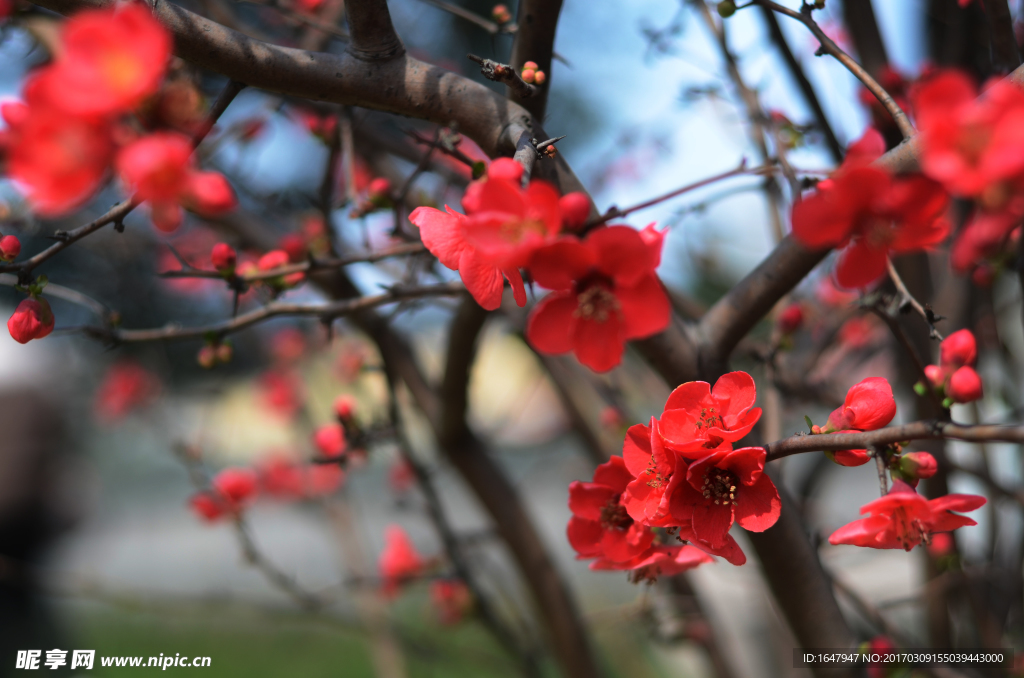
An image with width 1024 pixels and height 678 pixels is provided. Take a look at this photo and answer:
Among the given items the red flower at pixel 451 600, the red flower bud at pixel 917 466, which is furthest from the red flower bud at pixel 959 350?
the red flower at pixel 451 600

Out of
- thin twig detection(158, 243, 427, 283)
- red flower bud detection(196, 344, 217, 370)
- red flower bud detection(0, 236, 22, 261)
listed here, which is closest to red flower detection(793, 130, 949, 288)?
thin twig detection(158, 243, 427, 283)

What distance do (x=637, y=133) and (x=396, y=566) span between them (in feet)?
6.96

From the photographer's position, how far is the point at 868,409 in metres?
0.69

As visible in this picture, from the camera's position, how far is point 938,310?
169 centimetres

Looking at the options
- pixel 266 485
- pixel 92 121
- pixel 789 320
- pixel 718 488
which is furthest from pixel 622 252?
pixel 266 485

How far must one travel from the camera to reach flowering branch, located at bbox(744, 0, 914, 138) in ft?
2.51

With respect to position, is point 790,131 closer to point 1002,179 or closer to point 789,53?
point 789,53

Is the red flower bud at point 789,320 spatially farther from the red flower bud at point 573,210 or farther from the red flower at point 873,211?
the red flower bud at point 573,210

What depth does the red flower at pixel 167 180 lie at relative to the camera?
42cm

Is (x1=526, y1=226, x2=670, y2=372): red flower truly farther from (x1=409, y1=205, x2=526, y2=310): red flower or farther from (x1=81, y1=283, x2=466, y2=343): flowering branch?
(x1=81, y1=283, x2=466, y2=343): flowering branch

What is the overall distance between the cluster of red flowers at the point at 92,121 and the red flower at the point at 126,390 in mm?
2798

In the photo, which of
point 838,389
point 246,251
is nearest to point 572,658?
point 838,389

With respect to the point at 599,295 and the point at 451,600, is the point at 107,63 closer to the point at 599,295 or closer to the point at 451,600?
the point at 599,295

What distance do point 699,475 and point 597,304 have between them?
0.23 meters
